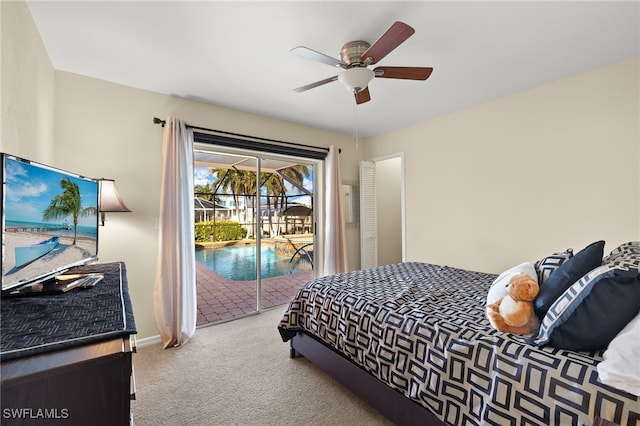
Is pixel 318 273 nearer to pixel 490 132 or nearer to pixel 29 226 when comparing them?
pixel 490 132

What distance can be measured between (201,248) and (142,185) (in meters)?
1.03

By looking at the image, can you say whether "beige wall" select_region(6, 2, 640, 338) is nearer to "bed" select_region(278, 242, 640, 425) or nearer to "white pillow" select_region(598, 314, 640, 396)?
"bed" select_region(278, 242, 640, 425)

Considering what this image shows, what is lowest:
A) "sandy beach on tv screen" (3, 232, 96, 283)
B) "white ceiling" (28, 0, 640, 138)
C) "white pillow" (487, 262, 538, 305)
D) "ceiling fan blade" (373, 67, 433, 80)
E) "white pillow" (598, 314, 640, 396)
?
"white pillow" (598, 314, 640, 396)

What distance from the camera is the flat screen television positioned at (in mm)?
982

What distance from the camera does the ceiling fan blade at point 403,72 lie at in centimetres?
196

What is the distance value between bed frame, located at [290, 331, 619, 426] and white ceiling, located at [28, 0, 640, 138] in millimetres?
2305

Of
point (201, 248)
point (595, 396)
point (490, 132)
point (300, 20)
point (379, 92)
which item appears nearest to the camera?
point (595, 396)

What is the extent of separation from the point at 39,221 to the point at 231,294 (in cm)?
293

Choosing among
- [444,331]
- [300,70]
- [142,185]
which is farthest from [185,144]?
[444,331]

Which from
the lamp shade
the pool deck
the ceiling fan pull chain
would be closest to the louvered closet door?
the ceiling fan pull chain

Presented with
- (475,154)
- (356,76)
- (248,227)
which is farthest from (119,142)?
(475,154)

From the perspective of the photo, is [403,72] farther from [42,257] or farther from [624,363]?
[42,257]

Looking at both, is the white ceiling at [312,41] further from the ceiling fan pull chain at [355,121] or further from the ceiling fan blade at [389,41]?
the ceiling fan pull chain at [355,121]

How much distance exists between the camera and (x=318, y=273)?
4234 mm
